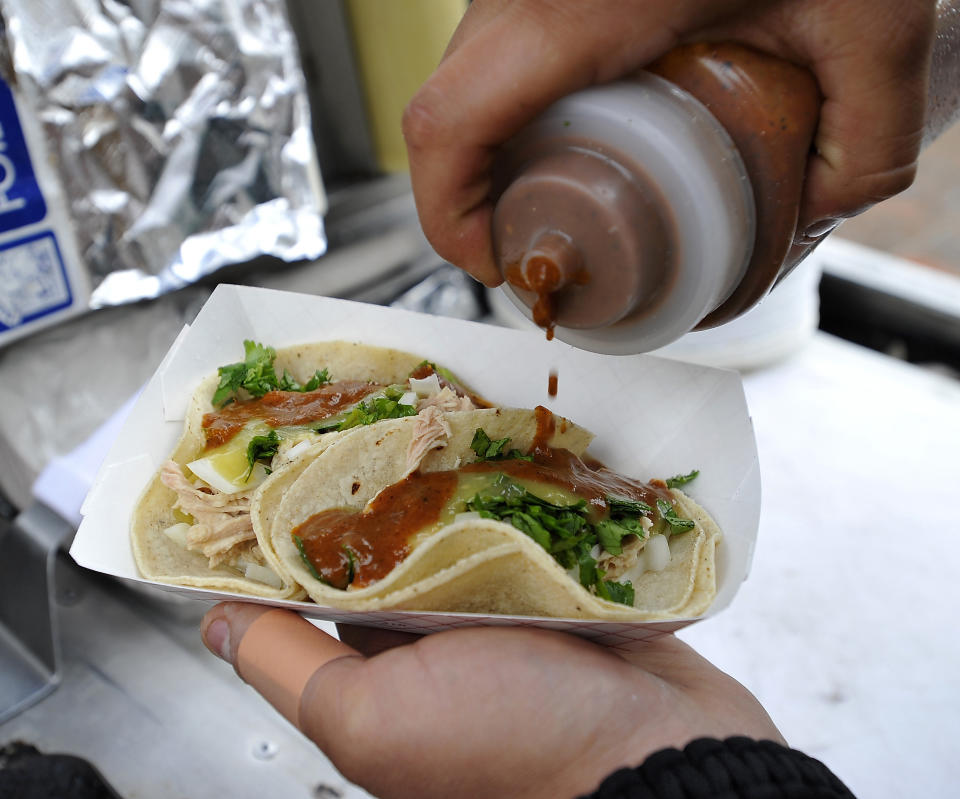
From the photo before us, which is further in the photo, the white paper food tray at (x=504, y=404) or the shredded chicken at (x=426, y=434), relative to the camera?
the shredded chicken at (x=426, y=434)

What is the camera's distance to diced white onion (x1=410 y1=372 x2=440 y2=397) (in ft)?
6.14

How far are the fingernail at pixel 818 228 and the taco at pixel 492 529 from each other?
614 mm

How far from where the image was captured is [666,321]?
4.13ft

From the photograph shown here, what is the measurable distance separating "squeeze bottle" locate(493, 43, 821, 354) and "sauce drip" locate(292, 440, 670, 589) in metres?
0.48

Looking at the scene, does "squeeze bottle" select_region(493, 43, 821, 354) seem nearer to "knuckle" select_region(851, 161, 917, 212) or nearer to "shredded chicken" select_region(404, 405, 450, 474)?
"knuckle" select_region(851, 161, 917, 212)

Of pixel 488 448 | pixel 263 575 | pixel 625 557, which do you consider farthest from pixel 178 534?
pixel 625 557

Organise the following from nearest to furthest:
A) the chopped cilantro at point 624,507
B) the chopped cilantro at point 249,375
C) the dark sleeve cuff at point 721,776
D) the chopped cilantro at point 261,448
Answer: the dark sleeve cuff at point 721,776
the chopped cilantro at point 624,507
the chopped cilantro at point 261,448
the chopped cilantro at point 249,375

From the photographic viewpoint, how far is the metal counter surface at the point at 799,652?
6.80 ft

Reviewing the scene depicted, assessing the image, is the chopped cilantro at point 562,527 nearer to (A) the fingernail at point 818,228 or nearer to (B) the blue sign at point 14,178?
(A) the fingernail at point 818,228

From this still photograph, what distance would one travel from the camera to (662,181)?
1094 millimetres

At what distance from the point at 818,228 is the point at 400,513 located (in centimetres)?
96

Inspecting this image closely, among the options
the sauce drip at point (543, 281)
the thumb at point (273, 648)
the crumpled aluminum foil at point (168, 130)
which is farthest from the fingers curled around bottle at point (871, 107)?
the crumpled aluminum foil at point (168, 130)

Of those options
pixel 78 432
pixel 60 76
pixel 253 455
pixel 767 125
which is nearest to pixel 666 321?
pixel 767 125

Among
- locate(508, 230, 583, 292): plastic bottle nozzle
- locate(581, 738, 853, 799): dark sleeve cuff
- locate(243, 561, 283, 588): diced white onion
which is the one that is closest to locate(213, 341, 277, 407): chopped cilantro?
locate(243, 561, 283, 588): diced white onion
